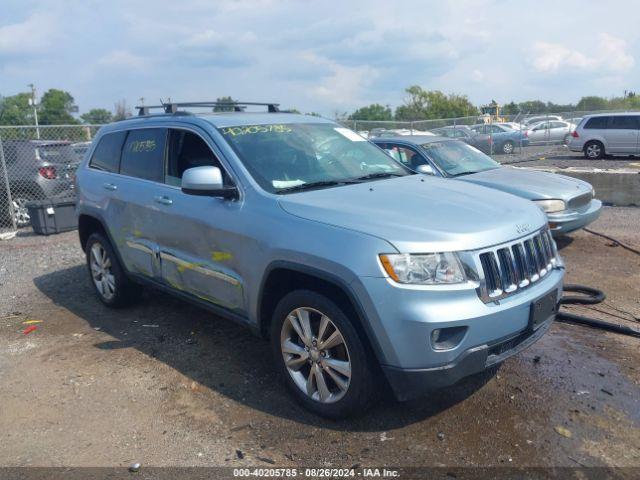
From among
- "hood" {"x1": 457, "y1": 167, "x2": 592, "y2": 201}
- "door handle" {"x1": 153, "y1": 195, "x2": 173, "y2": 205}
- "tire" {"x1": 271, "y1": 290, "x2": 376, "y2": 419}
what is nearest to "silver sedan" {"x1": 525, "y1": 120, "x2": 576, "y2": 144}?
"hood" {"x1": 457, "y1": 167, "x2": 592, "y2": 201}

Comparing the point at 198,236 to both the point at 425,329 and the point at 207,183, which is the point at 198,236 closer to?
the point at 207,183

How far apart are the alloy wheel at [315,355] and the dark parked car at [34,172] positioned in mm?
9112

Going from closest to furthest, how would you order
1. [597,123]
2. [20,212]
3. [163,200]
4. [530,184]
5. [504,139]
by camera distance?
[163,200], [530,184], [20,212], [597,123], [504,139]

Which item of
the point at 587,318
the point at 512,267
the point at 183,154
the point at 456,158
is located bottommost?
the point at 587,318

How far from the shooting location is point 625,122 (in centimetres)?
2059

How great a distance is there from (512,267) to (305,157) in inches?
70.8

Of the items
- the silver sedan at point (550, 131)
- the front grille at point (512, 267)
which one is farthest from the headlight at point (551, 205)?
the silver sedan at point (550, 131)

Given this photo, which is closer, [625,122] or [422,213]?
[422,213]

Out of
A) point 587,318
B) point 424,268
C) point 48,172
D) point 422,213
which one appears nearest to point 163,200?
point 422,213

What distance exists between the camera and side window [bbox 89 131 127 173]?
5633mm

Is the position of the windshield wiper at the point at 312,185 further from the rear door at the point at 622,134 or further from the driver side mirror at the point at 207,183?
the rear door at the point at 622,134

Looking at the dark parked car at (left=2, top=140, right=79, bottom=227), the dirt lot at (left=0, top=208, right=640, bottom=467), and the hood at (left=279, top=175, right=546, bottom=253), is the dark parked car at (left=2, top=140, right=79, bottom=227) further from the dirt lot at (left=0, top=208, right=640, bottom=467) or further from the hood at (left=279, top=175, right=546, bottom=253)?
the hood at (left=279, top=175, right=546, bottom=253)

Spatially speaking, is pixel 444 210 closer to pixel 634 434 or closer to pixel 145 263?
pixel 634 434

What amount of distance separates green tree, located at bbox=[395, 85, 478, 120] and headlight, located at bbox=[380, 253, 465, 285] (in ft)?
208
